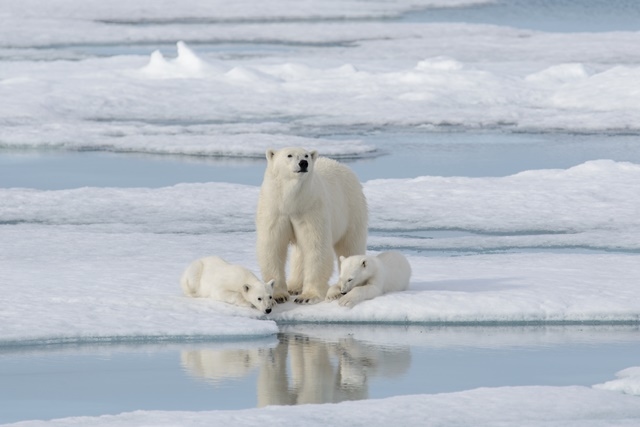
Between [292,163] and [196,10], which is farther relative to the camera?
[196,10]

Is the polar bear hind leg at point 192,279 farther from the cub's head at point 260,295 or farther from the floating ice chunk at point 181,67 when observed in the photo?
the floating ice chunk at point 181,67

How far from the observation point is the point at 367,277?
6.00 meters

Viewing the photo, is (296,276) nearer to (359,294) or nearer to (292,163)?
(359,294)

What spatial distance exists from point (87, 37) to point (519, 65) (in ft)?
28.9

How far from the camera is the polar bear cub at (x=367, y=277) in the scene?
5918 millimetres

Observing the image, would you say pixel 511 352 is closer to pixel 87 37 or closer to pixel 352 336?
pixel 352 336

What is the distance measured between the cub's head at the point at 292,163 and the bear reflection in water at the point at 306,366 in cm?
74

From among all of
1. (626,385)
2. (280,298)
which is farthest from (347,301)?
(626,385)

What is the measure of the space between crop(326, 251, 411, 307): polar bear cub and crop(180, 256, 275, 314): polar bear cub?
0.33m

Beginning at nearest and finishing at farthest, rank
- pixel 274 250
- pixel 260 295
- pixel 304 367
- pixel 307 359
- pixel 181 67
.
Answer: pixel 304 367 → pixel 307 359 → pixel 260 295 → pixel 274 250 → pixel 181 67

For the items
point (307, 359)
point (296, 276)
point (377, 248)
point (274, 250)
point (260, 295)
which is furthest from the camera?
point (377, 248)

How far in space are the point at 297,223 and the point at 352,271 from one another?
13.6 inches

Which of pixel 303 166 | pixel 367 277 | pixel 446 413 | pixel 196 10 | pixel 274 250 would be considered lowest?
pixel 446 413

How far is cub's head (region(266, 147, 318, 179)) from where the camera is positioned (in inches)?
229
